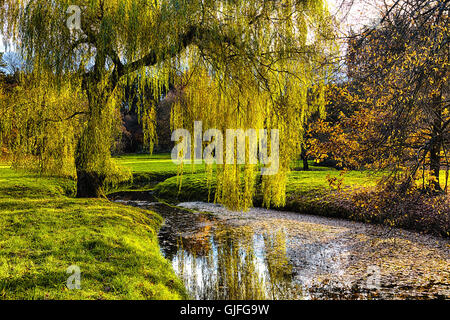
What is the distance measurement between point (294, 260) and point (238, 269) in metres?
1.18

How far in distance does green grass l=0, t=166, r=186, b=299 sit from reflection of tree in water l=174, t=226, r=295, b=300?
1.28 ft

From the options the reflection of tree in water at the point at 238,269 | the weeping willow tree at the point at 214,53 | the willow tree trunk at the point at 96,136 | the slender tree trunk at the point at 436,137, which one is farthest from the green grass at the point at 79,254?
the slender tree trunk at the point at 436,137

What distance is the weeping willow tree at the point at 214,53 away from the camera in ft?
15.7

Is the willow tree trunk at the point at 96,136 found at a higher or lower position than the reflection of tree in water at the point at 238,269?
higher

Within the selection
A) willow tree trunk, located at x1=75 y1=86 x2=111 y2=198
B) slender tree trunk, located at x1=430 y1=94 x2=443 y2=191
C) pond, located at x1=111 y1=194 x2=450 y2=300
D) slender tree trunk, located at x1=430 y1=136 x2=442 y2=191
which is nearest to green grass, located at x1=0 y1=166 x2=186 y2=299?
pond, located at x1=111 y1=194 x2=450 y2=300

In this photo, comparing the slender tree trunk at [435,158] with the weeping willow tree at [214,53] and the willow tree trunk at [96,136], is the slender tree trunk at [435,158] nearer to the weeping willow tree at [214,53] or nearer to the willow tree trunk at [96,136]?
the weeping willow tree at [214,53]

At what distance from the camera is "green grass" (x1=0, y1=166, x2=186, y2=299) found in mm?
3121

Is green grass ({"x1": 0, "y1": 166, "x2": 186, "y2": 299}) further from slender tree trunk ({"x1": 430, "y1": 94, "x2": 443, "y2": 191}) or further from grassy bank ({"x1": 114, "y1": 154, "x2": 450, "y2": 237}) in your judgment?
slender tree trunk ({"x1": 430, "y1": 94, "x2": 443, "y2": 191})

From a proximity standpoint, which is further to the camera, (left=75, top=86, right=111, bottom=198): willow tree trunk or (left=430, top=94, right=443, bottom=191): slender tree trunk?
(left=75, top=86, right=111, bottom=198): willow tree trunk

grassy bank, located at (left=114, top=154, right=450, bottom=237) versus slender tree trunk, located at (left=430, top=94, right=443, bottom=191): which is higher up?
slender tree trunk, located at (left=430, top=94, right=443, bottom=191)

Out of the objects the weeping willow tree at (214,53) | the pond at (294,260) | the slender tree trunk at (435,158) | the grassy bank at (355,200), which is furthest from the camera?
the grassy bank at (355,200)

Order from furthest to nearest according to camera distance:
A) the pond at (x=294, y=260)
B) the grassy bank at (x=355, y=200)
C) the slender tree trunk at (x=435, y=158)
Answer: the grassy bank at (x=355, y=200)
the pond at (x=294, y=260)
the slender tree trunk at (x=435, y=158)
